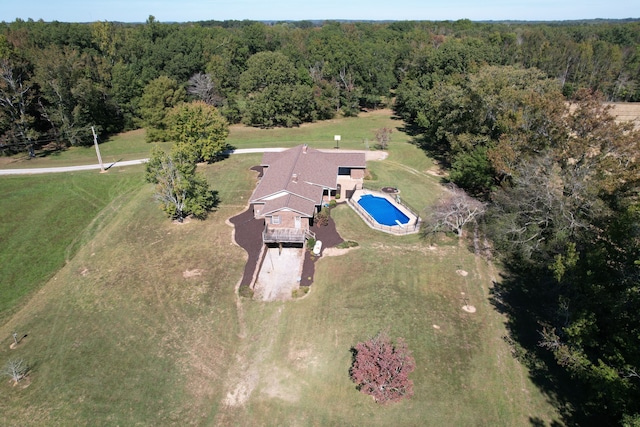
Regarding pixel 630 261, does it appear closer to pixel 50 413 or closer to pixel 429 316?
pixel 429 316

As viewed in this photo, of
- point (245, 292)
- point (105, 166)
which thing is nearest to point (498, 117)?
point (245, 292)

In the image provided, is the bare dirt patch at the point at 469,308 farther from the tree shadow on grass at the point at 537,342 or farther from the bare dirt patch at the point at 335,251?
the bare dirt patch at the point at 335,251

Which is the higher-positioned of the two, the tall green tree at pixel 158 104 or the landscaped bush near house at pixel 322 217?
the tall green tree at pixel 158 104

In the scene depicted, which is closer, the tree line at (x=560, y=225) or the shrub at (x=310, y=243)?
the tree line at (x=560, y=225)

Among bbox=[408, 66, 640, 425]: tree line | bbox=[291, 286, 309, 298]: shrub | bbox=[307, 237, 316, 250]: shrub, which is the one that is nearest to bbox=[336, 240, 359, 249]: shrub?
bbox=[307, 237, 316, 250]: shrub

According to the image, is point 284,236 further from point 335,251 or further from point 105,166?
point 105,166

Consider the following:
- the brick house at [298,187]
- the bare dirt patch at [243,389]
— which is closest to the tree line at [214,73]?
the brick house at [298,187]

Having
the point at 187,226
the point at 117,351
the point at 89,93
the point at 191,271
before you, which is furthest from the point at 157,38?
the point at 117,351
